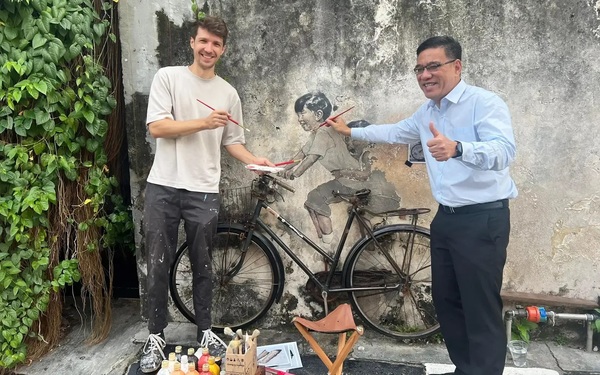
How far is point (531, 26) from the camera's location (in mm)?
3920

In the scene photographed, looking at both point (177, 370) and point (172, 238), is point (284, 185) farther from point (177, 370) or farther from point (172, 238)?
point (177, 370)

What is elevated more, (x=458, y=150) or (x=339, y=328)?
(x=458, y=150)

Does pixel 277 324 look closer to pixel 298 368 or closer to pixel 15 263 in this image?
pixel 298 368

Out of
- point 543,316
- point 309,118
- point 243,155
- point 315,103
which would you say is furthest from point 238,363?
point 543,316

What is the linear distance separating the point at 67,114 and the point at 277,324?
2795 mm

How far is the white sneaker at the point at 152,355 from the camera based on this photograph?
12.6ft

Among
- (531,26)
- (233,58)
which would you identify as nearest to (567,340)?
(531,26)

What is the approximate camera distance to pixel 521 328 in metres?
4.25

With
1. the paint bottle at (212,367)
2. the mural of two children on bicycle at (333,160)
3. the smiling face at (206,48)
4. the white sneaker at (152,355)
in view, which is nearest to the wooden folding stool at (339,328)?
the paint bottle at (212,367)

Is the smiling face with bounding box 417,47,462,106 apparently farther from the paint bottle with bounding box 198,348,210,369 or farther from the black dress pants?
the paint bottle with bounding box 198,348,210,369

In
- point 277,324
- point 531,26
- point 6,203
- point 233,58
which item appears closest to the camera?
point 6,203

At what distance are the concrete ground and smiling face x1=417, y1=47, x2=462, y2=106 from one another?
93.7 inches

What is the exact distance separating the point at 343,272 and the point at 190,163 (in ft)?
5.80

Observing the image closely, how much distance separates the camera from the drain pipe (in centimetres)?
408
